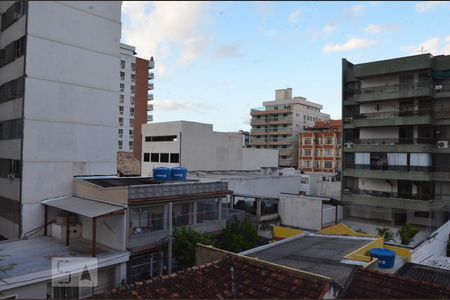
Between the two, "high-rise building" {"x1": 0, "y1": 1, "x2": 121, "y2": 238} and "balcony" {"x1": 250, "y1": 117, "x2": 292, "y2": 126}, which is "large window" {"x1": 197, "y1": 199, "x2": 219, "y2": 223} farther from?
"balcony" {"x1": 250, "y1": 117, "x2": 292, "y2": 126}

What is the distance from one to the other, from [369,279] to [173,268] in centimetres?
1127

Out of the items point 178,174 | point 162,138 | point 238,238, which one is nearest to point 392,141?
point 238,238

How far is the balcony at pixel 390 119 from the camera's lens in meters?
28.9

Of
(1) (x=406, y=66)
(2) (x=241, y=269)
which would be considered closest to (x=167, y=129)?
(1) (x=406, y=66)

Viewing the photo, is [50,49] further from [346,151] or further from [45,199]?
[346,151]

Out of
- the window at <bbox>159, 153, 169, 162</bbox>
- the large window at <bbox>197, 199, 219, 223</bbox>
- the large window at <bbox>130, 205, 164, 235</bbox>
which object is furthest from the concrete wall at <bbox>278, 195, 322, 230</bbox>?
the window at <bbox>159, 153, 169, 162</bbox>

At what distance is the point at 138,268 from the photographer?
1775cm

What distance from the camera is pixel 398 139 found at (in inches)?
1196

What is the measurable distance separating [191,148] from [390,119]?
2130 cm

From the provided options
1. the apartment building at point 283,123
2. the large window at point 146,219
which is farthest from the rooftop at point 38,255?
the apartment building at point 283,123

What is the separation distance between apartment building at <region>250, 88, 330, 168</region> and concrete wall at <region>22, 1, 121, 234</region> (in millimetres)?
45560

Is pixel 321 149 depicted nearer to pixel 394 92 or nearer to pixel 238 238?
pixel 394 92

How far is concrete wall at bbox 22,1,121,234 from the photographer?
1989 cm

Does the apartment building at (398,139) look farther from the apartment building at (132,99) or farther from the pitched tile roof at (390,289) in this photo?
the apartment building at (132,99)
